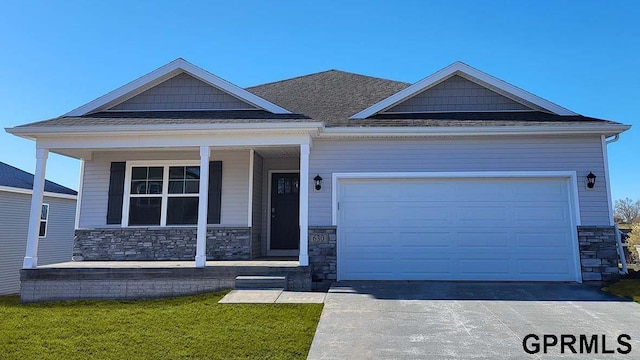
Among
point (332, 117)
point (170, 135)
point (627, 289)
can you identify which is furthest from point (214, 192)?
point (627, 289)

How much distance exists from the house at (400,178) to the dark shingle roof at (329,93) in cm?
48

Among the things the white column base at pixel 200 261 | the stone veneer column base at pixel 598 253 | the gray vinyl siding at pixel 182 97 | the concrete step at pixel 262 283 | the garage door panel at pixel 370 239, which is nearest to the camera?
the concrete step at pixel 262 283

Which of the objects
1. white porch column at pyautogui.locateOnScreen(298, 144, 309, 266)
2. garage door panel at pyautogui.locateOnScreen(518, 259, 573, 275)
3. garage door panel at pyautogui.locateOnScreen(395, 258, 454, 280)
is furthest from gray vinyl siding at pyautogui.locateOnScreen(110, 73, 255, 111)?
garage door panel at pyautogui.locateOnScreen(518, 259, 573, 275)

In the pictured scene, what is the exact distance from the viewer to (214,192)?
9180mm

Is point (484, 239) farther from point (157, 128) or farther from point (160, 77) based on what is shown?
point (160, 77)

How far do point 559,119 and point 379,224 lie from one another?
4371mm

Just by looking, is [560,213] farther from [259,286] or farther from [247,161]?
[247,161]

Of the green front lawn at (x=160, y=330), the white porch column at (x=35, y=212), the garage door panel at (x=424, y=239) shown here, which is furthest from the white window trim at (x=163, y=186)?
the garage door panel at (x=424, y=239)

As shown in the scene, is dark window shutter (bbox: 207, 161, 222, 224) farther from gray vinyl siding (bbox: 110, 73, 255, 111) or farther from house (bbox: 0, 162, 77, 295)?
house (bbox: 0, 162, 77, 295)

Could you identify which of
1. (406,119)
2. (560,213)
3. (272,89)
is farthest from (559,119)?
(272,89)

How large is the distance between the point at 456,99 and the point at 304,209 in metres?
4.45

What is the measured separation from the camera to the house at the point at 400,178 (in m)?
7.78

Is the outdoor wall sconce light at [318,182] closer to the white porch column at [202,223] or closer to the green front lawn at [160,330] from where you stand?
the white porch column at [202,223]

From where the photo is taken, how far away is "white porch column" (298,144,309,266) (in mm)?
7391
